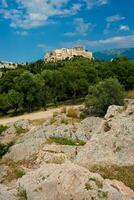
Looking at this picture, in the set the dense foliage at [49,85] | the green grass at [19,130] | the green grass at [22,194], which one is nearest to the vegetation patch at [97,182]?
the green grass at [22,194]

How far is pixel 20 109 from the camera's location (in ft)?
281

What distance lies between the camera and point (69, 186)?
637 inches

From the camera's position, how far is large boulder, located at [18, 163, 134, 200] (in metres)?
15.7

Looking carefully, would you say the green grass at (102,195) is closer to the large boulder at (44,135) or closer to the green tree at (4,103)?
the large boulder at (44,135)

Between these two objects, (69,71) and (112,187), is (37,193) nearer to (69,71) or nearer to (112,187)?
(112,187)

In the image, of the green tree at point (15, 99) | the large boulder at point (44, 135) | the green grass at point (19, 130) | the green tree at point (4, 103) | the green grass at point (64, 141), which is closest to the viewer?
the large boulder at point (44, 135)

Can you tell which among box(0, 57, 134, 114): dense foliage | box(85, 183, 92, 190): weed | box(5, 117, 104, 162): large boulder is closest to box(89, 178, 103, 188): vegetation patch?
box(85, 183, 92, 190): weed

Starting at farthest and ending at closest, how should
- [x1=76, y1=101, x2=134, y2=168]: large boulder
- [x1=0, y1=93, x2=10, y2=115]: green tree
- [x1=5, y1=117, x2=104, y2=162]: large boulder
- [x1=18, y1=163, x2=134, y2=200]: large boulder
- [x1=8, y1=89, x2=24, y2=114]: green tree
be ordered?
[x1=0, y1=93, x2=10, y2=115]: green tree
[x1=8, y1=89, x2=24, y2=114]: green tree
[x1=5, y1=117, x2=104, y2=162]: large boulder
[x1=76, y1=101, x2=134, y2=168]: large boulder
[x1=18, y1=163, x2=134, y2=200]: large boulder

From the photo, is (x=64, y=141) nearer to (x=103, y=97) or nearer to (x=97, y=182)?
→ (x=97, y=182)

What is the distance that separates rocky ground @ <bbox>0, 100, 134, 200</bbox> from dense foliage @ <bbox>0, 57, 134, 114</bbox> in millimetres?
31751

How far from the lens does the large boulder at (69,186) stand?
15.7 m

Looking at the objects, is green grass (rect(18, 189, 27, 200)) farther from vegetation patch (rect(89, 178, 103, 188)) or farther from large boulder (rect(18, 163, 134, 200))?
vegetation patch (rect(89, 178, 103, 188))

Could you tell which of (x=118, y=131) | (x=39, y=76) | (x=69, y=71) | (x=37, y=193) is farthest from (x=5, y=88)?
(x=37, y=193)

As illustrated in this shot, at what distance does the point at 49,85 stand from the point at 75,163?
6509cm
